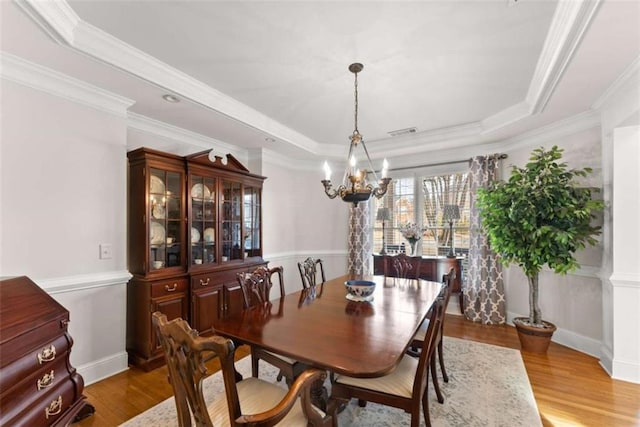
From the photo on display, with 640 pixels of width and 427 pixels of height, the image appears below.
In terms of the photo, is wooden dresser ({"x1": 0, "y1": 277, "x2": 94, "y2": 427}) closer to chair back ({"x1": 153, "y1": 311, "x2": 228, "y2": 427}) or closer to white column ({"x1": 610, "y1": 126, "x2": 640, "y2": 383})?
chair back ({"x1": 153, "y1": 311, "x2": 228, "y2": 427})

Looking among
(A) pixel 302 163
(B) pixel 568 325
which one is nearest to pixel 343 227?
(A) pixel 302 163

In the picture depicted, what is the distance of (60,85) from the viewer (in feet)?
7.66

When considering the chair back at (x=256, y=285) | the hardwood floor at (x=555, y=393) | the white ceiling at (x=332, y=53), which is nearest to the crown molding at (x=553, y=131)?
the white ceiling at (x=332, y=53)

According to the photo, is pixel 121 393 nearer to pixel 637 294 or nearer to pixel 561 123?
pixel 637 294

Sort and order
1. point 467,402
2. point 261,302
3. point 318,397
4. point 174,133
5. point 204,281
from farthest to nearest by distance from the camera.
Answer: point 174,133
point 204,281
point 261,302
point 467,402
point 318,397

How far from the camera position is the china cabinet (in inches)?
109

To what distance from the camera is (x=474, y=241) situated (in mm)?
4082

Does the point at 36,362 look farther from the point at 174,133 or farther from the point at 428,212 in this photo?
the point at 428,212

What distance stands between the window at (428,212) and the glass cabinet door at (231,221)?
2.50 m

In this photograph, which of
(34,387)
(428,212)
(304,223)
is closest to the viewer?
(34,387)

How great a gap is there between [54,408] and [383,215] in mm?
4262

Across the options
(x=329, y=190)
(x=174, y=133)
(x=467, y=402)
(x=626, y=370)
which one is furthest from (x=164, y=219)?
(x=626, y=370)

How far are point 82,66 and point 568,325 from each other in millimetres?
5496

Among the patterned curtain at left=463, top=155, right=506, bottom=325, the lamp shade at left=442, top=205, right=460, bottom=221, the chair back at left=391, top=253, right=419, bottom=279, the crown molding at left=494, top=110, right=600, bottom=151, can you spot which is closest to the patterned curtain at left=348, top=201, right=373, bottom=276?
the chair back at left=391, top=253, right=419, bottom=279
